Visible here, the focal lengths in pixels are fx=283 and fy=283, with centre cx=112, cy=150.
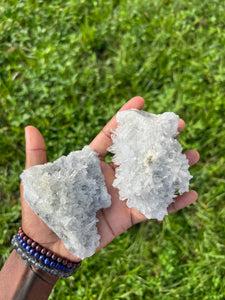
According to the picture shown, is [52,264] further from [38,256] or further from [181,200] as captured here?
[181,200]

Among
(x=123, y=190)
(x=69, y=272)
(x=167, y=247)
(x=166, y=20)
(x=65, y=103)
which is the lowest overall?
(x=167, y=247)

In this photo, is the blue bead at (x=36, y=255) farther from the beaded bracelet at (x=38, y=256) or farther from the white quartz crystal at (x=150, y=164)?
the white quartz crystal at (x=150, y=164)

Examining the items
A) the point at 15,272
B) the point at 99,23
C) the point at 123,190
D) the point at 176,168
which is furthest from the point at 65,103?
the point at 15,272

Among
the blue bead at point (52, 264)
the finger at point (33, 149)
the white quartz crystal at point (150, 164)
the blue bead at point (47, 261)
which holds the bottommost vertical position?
the blue bead at point (52, 264)

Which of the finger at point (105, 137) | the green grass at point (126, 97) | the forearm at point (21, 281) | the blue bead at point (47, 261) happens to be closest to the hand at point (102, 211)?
the finger at point (105, 137)

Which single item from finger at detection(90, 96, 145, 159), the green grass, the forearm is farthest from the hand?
the green grass

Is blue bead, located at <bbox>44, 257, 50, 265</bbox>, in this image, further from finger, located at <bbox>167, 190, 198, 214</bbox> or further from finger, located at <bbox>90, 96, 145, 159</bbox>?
finger, located at <bbox>167, 190, 198, 214</bbox>

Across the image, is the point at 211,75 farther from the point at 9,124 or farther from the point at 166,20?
the point at 9,124
